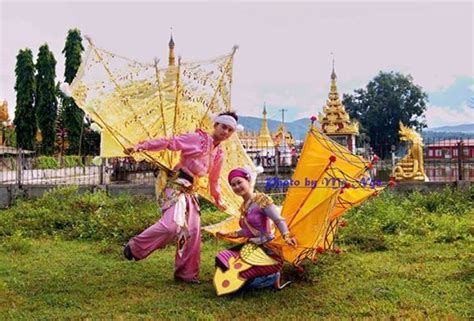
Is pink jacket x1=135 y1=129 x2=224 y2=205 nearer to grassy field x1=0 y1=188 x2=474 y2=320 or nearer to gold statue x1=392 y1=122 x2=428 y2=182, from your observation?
grassy field x1=0 y1=188 x2=474 y2=320

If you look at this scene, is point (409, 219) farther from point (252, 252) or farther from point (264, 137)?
point (264, 137)

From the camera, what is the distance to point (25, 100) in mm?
29750

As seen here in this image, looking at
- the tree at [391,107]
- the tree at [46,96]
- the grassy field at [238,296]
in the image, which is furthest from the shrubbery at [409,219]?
the tree at [391,107]

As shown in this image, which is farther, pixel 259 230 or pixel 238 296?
pixel 259 230

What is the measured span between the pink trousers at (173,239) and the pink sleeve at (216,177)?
0.32m

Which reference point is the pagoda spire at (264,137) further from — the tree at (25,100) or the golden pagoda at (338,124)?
the tree at (25,100)

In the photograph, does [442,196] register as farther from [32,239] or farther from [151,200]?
[32,239]

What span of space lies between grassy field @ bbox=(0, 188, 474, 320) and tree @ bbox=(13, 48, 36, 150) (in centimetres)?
2168

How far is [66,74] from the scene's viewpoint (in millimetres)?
29016

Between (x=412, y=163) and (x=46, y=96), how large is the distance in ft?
68.6

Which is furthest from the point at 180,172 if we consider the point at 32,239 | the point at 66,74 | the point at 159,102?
the point at 66,74

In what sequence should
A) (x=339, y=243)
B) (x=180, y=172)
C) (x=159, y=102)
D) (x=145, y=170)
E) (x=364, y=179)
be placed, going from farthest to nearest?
(x=145, y=170), (x=339, y=243), (x=159, y=102), (x=180, y=172), (x=364, y=179)

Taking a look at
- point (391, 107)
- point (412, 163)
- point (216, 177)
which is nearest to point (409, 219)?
point (216, 177)

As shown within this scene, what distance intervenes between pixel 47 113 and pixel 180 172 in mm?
26260
